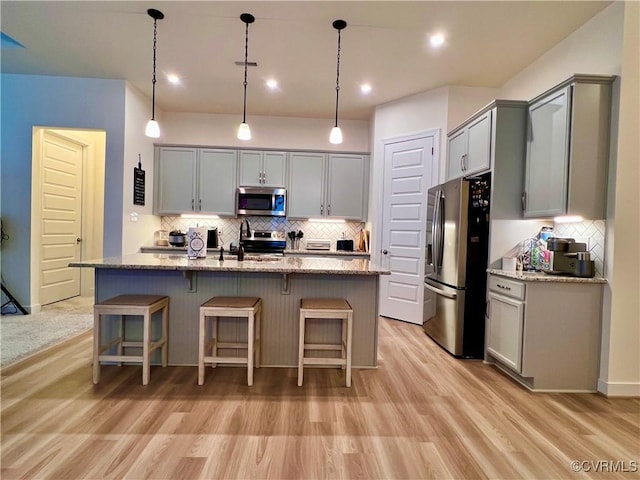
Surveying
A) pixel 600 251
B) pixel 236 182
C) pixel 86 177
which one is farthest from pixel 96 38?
pixel 600 251

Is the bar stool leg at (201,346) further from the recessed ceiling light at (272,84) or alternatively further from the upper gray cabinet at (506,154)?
the recessed ceiling light at (272,84)

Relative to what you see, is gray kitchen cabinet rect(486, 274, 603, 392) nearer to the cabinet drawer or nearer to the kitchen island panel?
the cabinet drawer

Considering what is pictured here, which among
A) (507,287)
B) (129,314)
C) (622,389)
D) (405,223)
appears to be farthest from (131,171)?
(622,389)

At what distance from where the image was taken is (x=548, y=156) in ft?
8.78

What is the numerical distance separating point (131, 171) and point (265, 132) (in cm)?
204

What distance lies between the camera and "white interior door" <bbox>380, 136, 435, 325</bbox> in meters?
4.27

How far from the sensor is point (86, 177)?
5.35 metres

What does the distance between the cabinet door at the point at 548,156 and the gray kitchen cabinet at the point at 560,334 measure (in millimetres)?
632

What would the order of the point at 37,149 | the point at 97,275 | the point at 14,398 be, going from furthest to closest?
the point at 37,149, the point at 97,275, the point at 14,398

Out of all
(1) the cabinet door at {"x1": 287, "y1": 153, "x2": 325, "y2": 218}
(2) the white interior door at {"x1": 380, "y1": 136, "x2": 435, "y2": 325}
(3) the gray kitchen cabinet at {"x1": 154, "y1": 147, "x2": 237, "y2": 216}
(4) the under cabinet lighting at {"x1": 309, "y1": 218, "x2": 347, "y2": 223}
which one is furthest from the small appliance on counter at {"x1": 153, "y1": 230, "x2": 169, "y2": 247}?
(2) the white interior door at {"x1": 380, "y1": 136, "x2": 435, "y2": 325}

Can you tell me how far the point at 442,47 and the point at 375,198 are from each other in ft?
6.63

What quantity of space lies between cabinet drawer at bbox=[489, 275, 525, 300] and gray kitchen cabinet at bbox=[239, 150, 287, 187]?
3252 mm

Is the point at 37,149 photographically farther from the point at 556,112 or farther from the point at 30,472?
the point at 556,112

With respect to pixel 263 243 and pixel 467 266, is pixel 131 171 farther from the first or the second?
pixel 467 266
